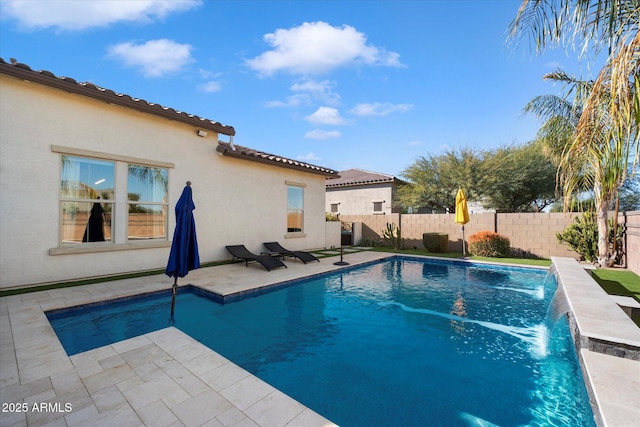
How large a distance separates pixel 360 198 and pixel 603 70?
24.1m

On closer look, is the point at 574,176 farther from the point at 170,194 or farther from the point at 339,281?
the point at 170,194

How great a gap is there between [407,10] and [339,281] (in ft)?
34.8

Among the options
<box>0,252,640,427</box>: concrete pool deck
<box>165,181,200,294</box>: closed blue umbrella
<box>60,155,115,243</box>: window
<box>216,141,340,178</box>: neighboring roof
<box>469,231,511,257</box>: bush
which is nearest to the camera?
<box>0,252,640,427</box>: concrete pool deck

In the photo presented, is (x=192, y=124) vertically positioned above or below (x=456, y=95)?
below

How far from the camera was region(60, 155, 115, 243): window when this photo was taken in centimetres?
814

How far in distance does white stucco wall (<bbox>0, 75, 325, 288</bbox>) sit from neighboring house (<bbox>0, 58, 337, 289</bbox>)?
0.9 inches

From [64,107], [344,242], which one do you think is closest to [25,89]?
[64,107]

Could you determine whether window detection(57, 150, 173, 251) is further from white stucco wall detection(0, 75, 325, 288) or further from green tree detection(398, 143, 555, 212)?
green tree detection(398, 143, 555, 212)

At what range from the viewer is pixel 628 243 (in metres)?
11.2

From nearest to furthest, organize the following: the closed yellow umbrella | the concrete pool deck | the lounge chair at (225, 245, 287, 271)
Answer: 1. the concrete pool deck
2. the lounge chair at (225, 245, 287, 271)
3. the closed yellow umbrella

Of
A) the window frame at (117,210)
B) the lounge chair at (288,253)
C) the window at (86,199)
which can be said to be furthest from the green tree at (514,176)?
the window at (86,199)

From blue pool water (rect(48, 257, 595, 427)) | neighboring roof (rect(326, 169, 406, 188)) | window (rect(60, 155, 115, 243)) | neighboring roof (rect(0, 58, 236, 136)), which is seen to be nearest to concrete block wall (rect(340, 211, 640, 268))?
blue pool water (rect(48, 257, 595, 427))

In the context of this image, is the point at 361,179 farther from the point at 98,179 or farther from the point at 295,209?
the point at 98,179

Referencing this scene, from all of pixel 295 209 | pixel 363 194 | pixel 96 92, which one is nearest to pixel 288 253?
pixel 295 209
